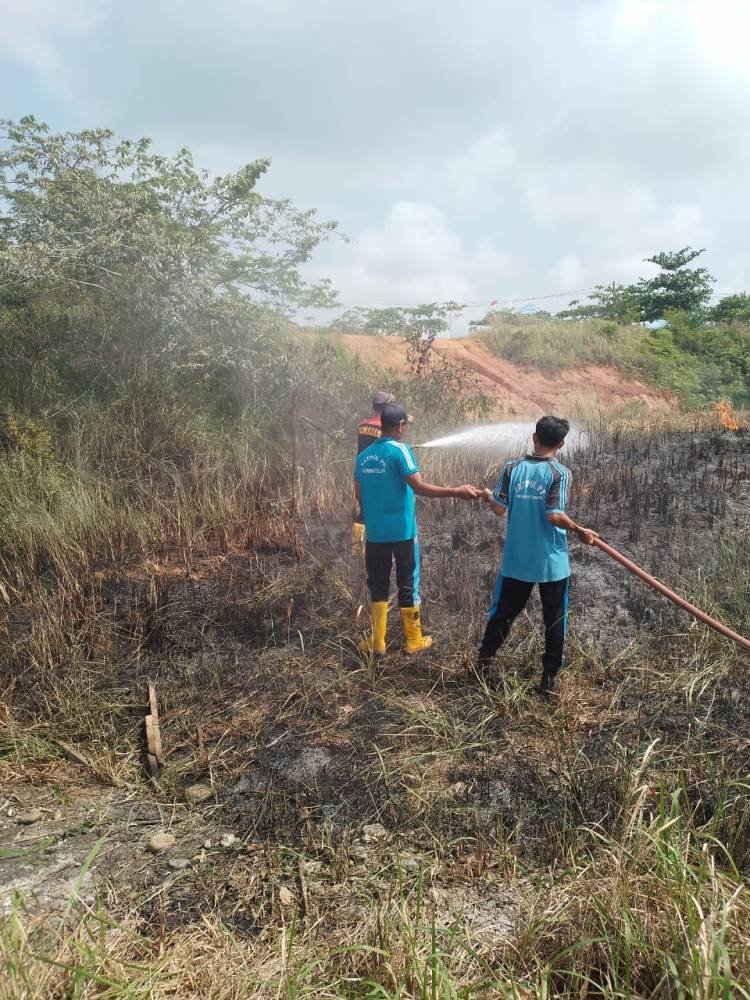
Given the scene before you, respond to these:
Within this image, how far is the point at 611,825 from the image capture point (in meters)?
2.95

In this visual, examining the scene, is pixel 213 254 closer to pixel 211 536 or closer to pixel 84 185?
pixel 84 185

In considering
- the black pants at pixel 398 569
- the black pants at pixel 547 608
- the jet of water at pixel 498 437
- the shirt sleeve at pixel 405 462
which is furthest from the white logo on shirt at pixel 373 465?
the jet of water at pixel 498 437

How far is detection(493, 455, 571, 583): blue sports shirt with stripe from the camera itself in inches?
144

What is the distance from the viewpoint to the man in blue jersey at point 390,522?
430 cm

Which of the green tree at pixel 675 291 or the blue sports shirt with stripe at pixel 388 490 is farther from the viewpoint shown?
the green tree at pixel 675 291

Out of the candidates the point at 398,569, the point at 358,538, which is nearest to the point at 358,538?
the point at 358,538

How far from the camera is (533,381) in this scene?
1975 centimetres

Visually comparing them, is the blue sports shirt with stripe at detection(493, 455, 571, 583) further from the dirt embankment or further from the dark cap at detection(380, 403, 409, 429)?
the dirt embankment

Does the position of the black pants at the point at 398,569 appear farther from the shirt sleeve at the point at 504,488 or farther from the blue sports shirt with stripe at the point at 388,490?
the shirt sleeve at the point at 504,488

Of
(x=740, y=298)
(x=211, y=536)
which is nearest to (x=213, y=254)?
(x=211, y=536)

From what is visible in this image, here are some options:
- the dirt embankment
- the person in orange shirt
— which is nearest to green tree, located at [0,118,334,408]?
the person in orange shirt

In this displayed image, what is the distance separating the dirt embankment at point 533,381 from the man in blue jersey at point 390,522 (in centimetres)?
1281

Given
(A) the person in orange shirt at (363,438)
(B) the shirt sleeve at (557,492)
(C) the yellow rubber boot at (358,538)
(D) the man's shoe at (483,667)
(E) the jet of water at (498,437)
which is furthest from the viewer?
(E) the jet of water at (498,437)

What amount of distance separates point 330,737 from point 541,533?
1.68 m
